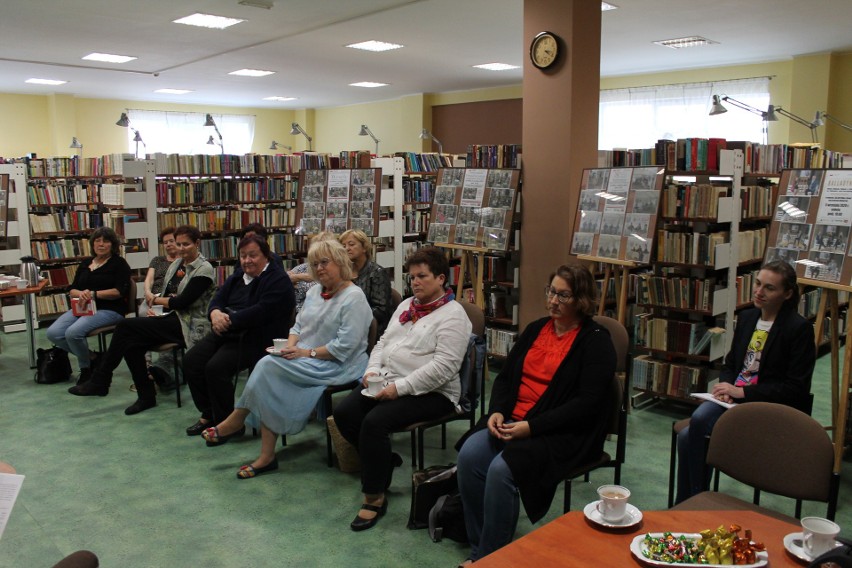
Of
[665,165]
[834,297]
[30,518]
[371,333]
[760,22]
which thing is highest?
[760,22]

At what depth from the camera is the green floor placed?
320cm

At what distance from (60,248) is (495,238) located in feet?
18.1

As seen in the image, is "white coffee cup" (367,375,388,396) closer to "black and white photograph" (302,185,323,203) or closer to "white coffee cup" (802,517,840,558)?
"white coffee cup" (802,517,840,558)

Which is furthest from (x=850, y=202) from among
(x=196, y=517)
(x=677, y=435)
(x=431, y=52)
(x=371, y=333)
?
(x=431, y=52)

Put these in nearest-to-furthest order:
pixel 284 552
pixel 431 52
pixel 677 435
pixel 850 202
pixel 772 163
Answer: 1. pixel 284 552
2. pixel 677 435
3. pixel 850 202
4. pixel 772 163
5. pixel 431 52

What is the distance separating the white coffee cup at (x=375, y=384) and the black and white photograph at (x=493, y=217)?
8.19 feet

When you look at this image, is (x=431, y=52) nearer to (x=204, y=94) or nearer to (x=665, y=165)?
(x=665, y=165)

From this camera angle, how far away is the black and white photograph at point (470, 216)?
231 inches

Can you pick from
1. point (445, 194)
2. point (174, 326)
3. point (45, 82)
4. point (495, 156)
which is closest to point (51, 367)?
point (174, 326)

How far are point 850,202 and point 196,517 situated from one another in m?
3.91

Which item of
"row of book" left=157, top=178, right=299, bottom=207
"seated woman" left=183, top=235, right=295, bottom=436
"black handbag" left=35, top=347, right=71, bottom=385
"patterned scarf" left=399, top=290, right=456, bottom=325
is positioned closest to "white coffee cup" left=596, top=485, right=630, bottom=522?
"patterned scarf" left=399, top=290, right=456, bottom=325

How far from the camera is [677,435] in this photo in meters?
3.42

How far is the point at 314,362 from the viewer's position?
13.4ft

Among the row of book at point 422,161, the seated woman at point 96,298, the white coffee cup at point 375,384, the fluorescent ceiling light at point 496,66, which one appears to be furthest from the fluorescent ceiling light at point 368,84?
the white coffee cup at point 375,384
